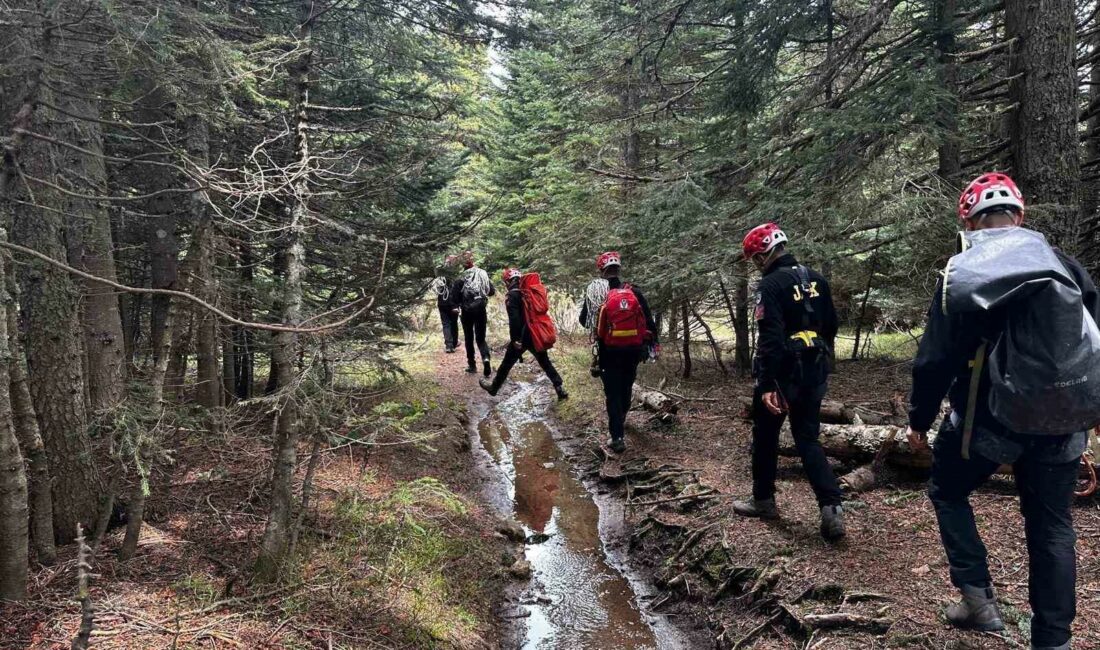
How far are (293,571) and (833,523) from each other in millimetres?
3906

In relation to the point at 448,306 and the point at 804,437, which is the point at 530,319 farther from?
the point at 804,437

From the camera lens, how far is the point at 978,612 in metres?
3.38

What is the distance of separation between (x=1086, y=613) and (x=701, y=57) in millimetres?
11335

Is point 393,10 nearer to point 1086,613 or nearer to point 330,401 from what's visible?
point 330,401

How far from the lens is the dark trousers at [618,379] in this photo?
7.82 metres

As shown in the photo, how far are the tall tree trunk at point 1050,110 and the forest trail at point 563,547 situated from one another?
4969mm

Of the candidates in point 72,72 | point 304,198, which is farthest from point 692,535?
point 72,72

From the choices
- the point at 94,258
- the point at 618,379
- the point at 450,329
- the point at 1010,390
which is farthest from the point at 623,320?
the point at 450,329

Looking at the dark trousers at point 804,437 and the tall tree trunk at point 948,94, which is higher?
the tall tree trunk at point 948,94

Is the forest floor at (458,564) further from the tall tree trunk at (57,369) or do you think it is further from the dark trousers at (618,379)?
the dark trousers at (618,379)

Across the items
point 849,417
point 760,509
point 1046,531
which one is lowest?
point 760,509

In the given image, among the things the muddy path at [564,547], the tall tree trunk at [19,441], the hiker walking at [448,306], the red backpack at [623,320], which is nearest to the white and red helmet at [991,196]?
the muddy path at [564,547]

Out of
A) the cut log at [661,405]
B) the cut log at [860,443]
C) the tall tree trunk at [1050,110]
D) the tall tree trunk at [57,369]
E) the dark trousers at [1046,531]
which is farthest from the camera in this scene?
the cut log at [661,405]

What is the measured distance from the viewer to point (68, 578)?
4008mm
